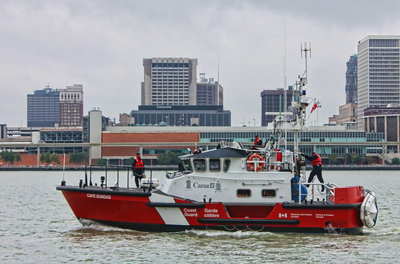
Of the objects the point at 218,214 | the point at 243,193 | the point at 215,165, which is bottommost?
the point at 218,214

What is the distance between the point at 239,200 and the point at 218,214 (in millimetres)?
858

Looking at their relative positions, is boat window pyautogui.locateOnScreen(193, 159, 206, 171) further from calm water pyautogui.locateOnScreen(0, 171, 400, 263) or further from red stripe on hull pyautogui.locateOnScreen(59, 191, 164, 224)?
calm water pyautogui.locateOnScreen(0, 171, 400, 263)

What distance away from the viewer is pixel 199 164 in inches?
906

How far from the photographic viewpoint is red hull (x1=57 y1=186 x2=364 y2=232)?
2236 centimetres

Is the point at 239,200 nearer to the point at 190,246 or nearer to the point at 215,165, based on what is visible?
the point at 215,165

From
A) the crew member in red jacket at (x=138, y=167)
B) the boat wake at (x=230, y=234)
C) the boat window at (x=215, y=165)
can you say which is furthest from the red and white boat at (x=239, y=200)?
the crew member in red jacket at (x=138, y=167)

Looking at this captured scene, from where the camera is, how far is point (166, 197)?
22.7 meters

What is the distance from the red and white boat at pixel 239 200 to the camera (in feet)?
73.5

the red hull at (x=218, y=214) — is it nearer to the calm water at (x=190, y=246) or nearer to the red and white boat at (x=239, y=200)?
the red and white boat at (x=239, y=200)

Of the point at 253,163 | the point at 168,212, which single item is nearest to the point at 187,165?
the point at 168,212

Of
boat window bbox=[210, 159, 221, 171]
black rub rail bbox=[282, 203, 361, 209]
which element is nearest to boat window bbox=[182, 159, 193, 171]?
boat window bbox=[210, 159, 221, 171]

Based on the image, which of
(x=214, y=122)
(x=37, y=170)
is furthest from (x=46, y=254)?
(x=214, y=122)

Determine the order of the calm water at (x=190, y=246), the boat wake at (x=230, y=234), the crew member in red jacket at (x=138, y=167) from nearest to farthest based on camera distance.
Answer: the calm water at (x=190, y=246) < the boat wake at (x=230, y=234) < the crew member in red jacket at (x=138, y=167)

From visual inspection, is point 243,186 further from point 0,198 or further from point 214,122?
point 214,122
